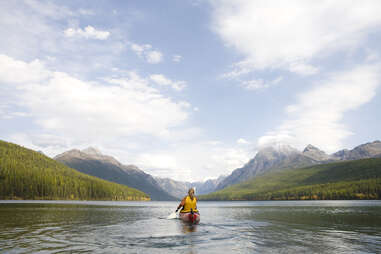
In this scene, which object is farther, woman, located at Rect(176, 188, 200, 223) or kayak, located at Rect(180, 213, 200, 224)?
woman, located at Rect(176, 188, 200, 223)

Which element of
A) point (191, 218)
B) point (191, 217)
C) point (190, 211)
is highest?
point (190, 211)

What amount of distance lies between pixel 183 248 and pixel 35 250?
10792 mm

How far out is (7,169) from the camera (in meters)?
176

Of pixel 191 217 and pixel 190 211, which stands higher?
pixel 190 211

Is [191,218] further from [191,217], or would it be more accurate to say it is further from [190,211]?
[190,211]

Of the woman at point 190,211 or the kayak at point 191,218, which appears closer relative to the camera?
the kayak at point 191,218

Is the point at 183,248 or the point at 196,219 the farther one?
the point at 196,219

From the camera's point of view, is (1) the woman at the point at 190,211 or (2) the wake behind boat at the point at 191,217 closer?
(2) the wake behind boat at the point at 191,217

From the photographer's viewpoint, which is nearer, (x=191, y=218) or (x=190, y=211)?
(x=191, y=218)

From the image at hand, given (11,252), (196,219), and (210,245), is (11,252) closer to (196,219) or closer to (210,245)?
(210,245)

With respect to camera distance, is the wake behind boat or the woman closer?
the wake behind boat

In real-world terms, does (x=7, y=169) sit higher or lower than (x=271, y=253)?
higher

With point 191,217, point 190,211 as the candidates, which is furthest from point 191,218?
point 190,211

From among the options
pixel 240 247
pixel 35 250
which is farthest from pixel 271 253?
pixel 35 250
